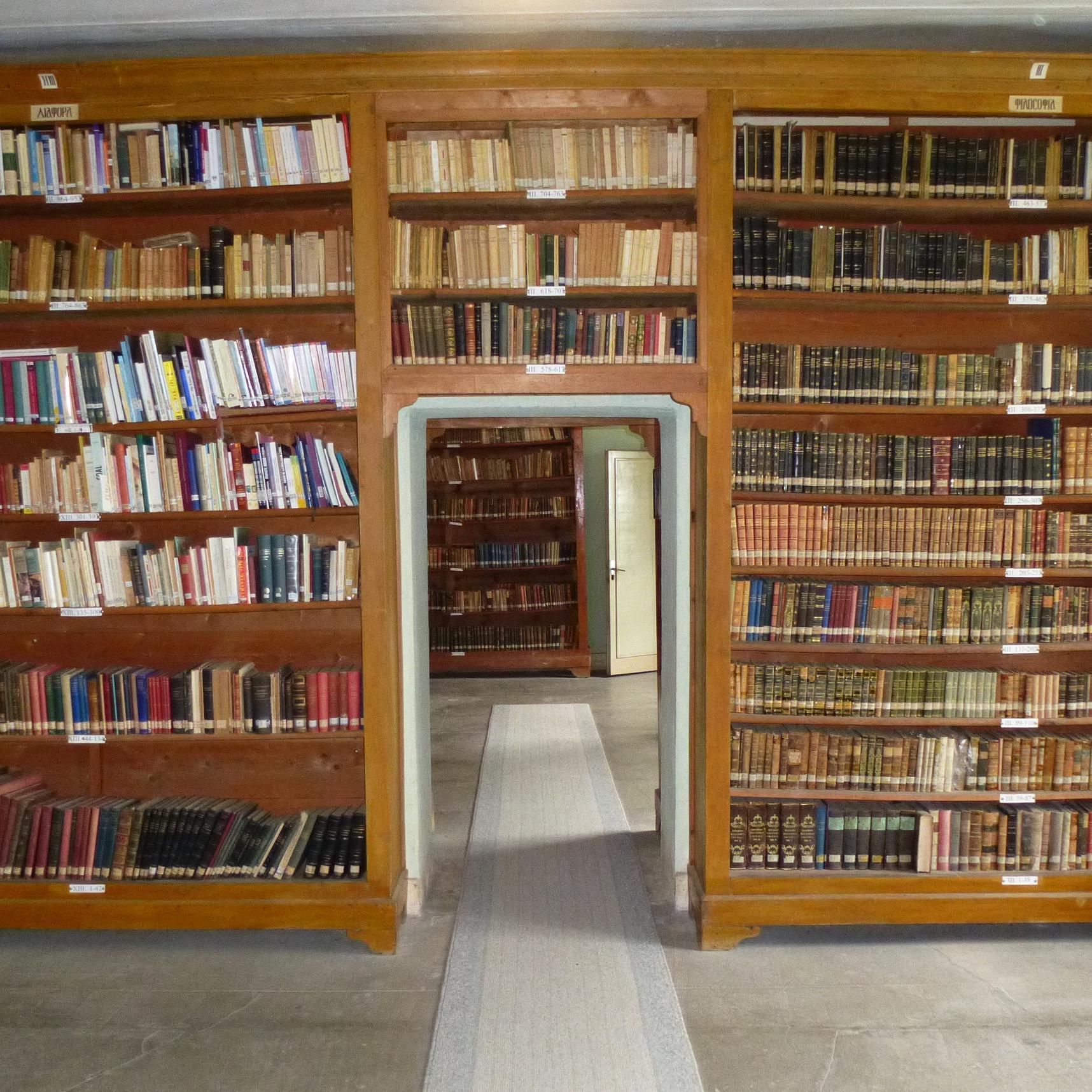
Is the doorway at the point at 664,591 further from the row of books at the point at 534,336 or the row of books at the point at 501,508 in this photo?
the row of books at the point at 501,508

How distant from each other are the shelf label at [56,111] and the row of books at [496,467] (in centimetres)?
553

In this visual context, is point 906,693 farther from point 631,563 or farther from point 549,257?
point 631,563

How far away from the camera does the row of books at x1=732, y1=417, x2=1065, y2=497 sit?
324 cm

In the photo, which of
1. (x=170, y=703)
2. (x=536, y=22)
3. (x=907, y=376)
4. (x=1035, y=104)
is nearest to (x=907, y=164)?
(x=1035, y=104)

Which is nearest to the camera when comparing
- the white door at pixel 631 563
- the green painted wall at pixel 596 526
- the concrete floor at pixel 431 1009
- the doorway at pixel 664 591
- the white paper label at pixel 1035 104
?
the concrete floor at pixel 431 1009

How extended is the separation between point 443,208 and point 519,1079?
288cm

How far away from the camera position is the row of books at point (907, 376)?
10.6 ft

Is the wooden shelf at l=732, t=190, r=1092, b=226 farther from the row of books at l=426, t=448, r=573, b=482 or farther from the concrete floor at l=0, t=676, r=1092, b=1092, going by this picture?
the row of books at l=426, t=448, r=573, b=482

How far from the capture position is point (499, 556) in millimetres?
8617

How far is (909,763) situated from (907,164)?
216 cm

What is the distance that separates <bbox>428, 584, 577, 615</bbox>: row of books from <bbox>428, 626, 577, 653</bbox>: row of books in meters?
0.18

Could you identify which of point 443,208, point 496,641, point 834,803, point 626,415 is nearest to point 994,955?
point 834,803

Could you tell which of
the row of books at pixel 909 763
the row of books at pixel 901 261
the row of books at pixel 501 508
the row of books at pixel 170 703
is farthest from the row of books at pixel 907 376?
the row of books at pixel 501 508

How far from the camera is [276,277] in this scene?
126 inches
